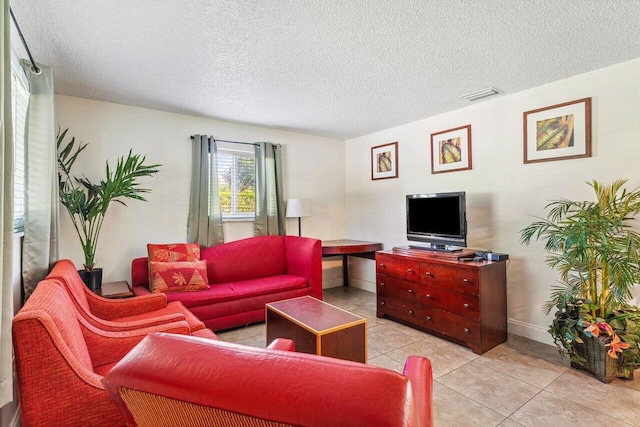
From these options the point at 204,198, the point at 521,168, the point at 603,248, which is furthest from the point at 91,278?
the point at 521,168

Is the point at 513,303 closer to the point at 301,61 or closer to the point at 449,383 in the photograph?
the point at 449,383

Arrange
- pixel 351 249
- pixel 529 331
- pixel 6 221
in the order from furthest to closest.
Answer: pixel 351 249
pixel 529 331
pixel 6 221

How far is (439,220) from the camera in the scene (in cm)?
336

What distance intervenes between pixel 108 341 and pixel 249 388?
5.01ft

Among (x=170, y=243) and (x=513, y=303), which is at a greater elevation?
(x=170, y=243)

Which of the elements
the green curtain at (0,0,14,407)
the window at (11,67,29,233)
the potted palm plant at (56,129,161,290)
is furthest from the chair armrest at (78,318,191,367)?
the potted palm plant at (56,129,161,290)

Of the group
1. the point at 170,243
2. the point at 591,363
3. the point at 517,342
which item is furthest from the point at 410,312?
the point at 170,243

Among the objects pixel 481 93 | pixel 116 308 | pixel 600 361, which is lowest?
Result: pixel 600 361

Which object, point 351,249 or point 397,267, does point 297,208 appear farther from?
point 397,267

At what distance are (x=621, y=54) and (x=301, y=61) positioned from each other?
7.93 ft

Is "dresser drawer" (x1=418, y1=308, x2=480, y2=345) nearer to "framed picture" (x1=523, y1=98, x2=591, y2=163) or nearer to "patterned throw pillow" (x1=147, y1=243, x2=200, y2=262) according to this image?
"framed picture" (x1=523, y1=98, x2=591, y2=163)

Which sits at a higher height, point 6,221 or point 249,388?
point 6,221

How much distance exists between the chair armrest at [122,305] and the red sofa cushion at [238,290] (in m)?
0.39

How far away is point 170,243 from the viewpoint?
3.67 m
